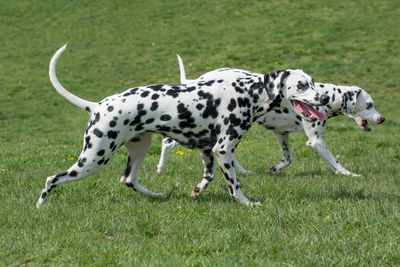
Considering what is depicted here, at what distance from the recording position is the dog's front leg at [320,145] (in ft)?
23.2

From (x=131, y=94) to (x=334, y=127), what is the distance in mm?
7003

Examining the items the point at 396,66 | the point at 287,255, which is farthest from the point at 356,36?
the point at 287,255

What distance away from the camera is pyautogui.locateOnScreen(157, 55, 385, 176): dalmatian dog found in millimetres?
7172

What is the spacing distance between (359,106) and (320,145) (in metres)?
0.88

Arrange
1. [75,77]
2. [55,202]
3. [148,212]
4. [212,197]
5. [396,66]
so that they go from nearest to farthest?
[148,212] < [55,202] < [212,197] < [396,66] < [75,77]

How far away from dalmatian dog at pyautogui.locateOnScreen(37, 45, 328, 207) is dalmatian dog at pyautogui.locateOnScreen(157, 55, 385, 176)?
1815 millimetres

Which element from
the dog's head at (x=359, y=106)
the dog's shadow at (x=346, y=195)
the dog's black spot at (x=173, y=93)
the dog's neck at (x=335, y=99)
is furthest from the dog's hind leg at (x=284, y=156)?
the dog's black spot at (x=173, y=93)

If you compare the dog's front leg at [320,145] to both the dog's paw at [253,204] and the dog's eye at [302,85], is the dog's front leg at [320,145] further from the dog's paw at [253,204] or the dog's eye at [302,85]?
the dog's paw at [253,204]

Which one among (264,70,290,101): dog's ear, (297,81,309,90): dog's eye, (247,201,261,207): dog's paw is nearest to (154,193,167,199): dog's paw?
(247,201,261,207): dog's paw

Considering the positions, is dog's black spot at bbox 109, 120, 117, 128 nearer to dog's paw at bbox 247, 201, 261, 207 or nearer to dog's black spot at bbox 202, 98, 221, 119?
dog's black spot at bbox 202, 98, 221, 119

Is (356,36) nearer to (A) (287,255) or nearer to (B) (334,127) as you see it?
(B) (334,127)

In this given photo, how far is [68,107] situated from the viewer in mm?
16688

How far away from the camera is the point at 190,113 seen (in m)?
5.27

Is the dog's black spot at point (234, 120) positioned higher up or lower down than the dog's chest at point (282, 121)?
higher up
